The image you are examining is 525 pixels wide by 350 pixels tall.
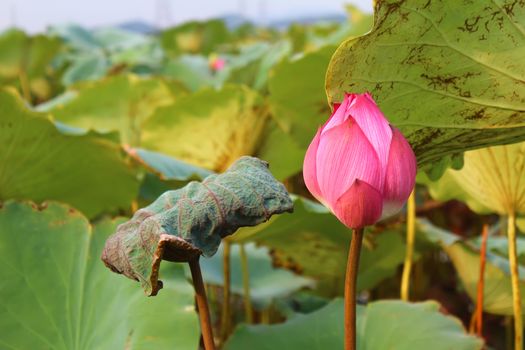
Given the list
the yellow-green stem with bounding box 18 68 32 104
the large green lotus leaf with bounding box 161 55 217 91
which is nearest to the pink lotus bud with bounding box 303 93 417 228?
the large green lotus leaf with bounding box 161 55 217 91

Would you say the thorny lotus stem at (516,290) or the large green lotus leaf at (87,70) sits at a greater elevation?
the thorny lotus stem at (516,290)

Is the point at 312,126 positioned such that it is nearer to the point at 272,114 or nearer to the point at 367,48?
the point at 272,114

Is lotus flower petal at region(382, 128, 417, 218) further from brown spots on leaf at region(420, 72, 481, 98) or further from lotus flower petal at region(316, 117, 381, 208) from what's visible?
brown spots on leaf at region(420, 72, 481, 98)

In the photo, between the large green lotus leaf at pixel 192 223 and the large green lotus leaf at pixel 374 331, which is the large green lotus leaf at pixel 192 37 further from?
the large green lotus leaf at pixel 192 223

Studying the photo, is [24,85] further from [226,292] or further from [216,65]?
[226,292]

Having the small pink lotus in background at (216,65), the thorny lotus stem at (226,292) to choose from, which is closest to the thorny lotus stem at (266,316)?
the thorny lotus stem at (226,292)

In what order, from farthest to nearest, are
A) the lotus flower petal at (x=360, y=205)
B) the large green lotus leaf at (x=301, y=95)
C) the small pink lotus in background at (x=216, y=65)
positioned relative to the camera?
the small pink lotus in background at (x=216, y=65)
the large green lotus leaf at (x=301, y=95)
the lotus flower petal at (x=360, y=205)

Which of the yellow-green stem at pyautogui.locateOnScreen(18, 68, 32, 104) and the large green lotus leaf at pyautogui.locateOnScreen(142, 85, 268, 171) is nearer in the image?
Result: the large green lotus leaf at pyautogui.locateOnScreen(142, 85, 268, 171)

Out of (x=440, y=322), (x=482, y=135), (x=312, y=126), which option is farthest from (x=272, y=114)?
(x=482, y=135)
